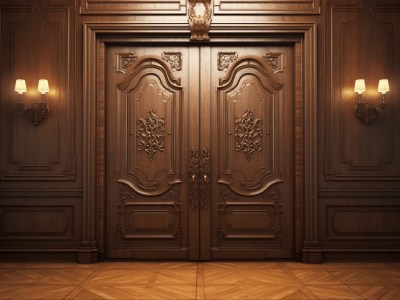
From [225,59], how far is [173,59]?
0.50m

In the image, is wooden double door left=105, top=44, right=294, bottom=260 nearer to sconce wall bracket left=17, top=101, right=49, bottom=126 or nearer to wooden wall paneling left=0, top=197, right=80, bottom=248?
wooden wall paneling left=0, top=197, right=80, bottom=248

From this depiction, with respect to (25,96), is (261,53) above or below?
above

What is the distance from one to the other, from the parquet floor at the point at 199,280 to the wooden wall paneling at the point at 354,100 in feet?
3.05

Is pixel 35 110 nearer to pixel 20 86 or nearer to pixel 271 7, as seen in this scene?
pixel 20 86

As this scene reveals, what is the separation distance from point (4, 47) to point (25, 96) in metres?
0.50

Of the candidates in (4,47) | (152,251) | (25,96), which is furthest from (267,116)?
(4,47)

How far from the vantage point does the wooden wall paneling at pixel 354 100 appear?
4195mm

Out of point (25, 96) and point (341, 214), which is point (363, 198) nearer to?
point (341, 214)

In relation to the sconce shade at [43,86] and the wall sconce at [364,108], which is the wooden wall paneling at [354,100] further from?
the sconce shade at [43,86]

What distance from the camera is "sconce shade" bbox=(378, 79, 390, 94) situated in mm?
Answer: 4109

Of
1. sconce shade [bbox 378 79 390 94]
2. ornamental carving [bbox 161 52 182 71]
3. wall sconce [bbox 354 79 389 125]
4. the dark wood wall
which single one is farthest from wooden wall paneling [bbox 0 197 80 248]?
sconce shade [bbox 378 79 390 94]

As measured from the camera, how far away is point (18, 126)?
4195 millimetres

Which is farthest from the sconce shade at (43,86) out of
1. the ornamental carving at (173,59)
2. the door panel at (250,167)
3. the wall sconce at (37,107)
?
the door panel at (250,167)

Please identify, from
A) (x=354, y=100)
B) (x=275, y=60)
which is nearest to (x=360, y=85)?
(x=354, y=100)
